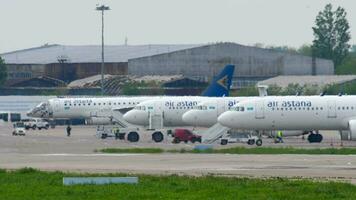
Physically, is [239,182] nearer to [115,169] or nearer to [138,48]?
[115,169]

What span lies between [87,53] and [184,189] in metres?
145

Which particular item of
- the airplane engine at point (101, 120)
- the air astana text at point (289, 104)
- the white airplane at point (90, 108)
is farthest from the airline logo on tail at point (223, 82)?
the air astana text at point (289, 104)

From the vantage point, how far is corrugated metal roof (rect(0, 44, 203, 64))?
571 feet

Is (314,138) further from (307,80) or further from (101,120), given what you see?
(307,80)

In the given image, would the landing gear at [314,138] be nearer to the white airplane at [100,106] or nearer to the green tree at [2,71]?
the white airplane at [100,106]

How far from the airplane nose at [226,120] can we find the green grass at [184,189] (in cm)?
3631

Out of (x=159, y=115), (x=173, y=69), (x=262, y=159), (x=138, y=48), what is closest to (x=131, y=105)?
(x=159, y=115)

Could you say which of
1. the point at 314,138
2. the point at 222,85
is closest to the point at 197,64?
the point at 222,85

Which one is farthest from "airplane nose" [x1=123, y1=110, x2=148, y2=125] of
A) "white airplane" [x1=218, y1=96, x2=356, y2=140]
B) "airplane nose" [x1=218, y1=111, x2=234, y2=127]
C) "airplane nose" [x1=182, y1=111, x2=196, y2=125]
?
"white airplane" [x1=218, y1=96, x2=356, y2=140]

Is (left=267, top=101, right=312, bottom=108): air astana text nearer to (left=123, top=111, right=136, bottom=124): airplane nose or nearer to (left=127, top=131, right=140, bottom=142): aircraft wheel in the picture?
(left=127, top=131, right=140, bottom=142): aircraft wheel

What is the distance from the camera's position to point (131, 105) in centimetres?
10406

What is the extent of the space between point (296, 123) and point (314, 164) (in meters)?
27.0

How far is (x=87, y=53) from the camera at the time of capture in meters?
183

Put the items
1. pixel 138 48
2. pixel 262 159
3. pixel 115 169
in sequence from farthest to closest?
1. pixel 138 48
2. pixel 262 159
3. pixel 115 169
